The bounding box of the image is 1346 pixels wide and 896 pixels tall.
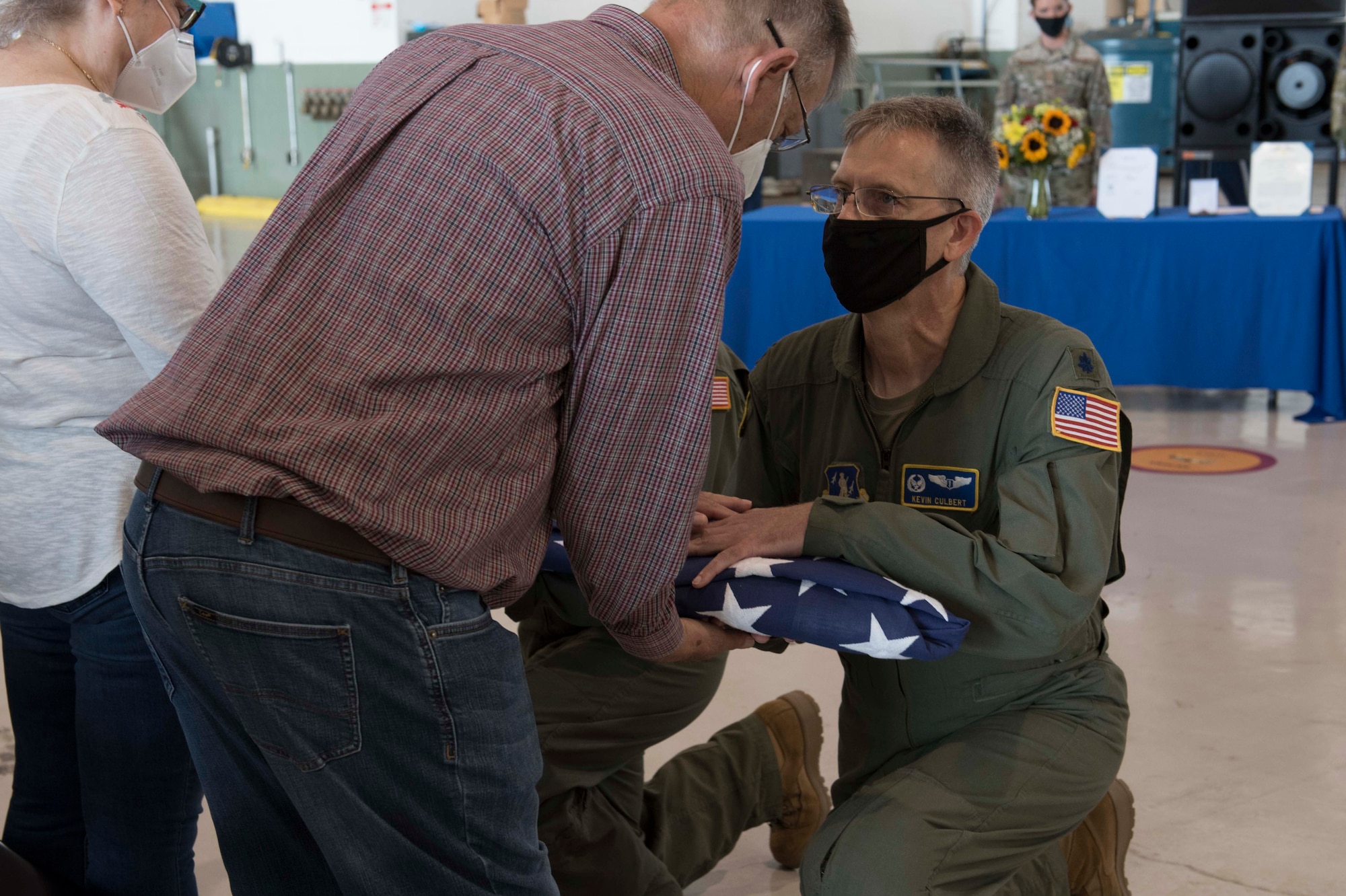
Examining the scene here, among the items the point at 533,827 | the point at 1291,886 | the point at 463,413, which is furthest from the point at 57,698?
the point at 1291,886

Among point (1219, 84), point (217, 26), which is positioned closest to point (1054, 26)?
point (1219, 84)

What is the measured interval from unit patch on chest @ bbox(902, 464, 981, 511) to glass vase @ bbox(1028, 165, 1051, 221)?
3.99 metres

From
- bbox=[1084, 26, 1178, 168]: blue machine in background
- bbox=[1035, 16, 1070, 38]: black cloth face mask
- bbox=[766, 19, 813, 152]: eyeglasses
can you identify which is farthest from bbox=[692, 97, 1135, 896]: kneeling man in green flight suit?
bbox=[1084, 26, 1178, 168]: blue machine in background

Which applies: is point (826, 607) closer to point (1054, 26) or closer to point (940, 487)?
point (940, 487)

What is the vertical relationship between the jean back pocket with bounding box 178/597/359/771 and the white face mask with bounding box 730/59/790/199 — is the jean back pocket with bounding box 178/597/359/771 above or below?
below

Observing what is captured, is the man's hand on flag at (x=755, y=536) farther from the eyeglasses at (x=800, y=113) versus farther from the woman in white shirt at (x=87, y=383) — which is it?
the woman in white shirt at (x=87, y=383)

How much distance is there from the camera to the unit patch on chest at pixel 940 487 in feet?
6.23

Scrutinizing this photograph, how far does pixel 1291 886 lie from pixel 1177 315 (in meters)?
3.72

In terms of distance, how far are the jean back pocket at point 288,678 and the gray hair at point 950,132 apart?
3.83 ft

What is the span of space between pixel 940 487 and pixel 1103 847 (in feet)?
2.28

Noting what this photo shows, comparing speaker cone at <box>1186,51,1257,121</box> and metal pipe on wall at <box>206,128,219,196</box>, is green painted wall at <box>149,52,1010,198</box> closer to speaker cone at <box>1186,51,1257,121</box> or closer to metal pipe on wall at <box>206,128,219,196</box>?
metal pipe on wall at <box>206,128,219,196</box>

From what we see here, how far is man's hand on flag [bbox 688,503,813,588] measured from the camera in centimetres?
168

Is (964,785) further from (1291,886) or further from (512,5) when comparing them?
(512,5)

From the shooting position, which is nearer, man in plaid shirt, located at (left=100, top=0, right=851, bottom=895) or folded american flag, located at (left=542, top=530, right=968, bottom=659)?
man in plaid shirt, located at (left=100, top=0, right=851, bottom=895)
